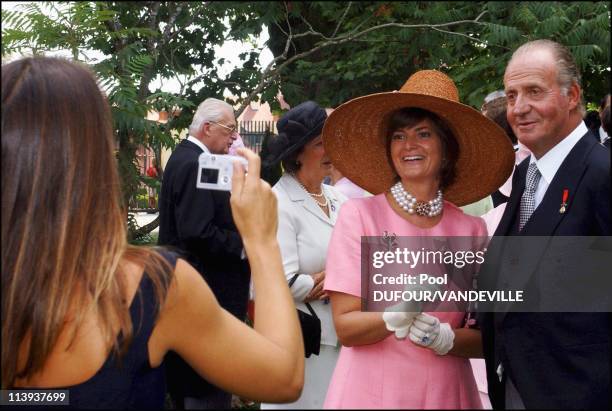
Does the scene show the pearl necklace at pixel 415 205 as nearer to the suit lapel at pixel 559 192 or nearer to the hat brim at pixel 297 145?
the suit lapel at pixel 559 192

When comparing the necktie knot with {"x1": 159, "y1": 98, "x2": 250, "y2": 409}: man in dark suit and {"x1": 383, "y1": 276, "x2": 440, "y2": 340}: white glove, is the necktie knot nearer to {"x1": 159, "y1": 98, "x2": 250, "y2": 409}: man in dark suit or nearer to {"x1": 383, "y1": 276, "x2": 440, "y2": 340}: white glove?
{"x1": 383, "y1": 276, "x2": 440, "y2": 340}: white glove

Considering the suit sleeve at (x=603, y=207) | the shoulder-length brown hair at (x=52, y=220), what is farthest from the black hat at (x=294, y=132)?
the shoulder-length brown hair at (x=52, y=220)

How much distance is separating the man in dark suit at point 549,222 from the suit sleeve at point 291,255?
121cm

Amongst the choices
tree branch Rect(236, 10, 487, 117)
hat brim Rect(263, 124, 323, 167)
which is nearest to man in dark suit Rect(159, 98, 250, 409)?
hat brim Rect(263, 124, 323, 167)

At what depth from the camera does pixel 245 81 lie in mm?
8109

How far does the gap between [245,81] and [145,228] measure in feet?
7.52

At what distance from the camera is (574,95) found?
2.54 metres

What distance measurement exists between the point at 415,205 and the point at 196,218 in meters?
2.06

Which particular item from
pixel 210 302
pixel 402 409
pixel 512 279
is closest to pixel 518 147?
pixel 512 279

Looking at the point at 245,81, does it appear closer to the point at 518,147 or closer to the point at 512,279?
the point at 518,147

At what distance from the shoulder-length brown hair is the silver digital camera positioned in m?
0.38

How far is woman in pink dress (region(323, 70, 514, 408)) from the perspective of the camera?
2.43 meters

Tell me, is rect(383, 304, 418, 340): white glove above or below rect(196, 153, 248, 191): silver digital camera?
below

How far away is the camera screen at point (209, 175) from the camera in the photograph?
186 centimetres
